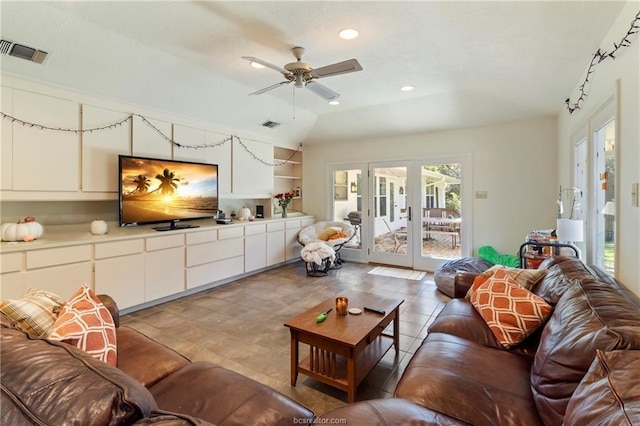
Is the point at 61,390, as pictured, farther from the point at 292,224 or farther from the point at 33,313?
the point at 292,224

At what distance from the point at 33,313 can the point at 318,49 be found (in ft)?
9.50

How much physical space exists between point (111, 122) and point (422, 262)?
205 inches

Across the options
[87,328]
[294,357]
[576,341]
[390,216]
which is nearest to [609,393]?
[576,341]

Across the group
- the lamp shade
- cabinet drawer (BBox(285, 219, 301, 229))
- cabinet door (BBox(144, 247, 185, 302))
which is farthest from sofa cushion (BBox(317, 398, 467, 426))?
cabinet drawer (BBox(285, 219, 301, 229))

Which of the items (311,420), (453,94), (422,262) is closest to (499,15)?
(453,94)

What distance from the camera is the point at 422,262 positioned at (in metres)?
5.57

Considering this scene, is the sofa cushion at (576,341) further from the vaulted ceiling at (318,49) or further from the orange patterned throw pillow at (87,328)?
the vaulted ceiling at (318,49)

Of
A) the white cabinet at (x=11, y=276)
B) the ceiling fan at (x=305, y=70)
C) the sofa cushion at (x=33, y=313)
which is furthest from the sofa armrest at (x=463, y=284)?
the white cabinet at (x=11, y=276)

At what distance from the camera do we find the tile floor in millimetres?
2270

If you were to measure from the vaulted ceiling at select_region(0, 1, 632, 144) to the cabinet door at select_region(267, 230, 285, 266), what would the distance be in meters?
2.28

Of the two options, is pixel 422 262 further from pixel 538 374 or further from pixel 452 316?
pixel 538 374

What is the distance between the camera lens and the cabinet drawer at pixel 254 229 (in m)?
5.07

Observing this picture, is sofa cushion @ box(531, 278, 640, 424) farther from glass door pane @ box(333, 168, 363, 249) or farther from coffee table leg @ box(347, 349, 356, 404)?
glass door pane @ box(333, 168, 363, 249)

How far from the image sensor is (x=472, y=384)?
1.44 metres
